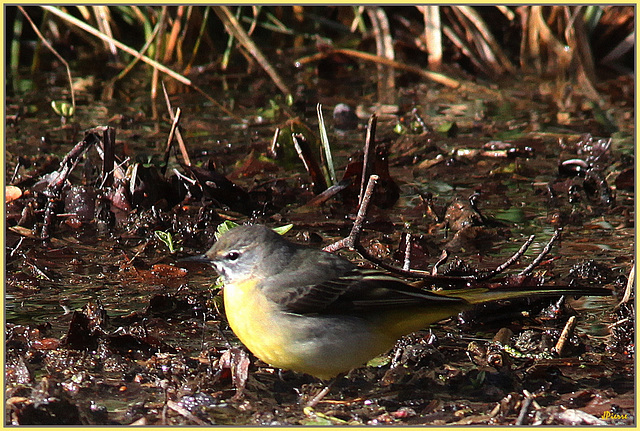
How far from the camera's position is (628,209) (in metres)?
7.34

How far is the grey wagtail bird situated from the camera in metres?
4.73

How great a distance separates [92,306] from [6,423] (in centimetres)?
117

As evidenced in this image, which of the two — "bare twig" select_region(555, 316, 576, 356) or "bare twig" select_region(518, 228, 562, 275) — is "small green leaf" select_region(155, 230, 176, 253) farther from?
"bare twig" select_region(555, 316, 576, 356)

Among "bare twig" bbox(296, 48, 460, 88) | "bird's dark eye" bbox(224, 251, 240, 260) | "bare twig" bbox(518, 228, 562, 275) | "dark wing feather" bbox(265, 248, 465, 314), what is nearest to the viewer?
"dark wing feather" bbox(265, 248, 465, 314)

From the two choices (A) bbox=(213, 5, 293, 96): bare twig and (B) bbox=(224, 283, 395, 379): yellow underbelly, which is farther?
(A) bbox=(213, 5, 293, 96): bare twig

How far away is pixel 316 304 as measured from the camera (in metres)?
4.88

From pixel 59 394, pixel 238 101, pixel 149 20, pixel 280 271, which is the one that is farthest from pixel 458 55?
pixel 59 394

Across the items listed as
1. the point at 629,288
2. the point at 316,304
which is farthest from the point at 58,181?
the point at 629,288

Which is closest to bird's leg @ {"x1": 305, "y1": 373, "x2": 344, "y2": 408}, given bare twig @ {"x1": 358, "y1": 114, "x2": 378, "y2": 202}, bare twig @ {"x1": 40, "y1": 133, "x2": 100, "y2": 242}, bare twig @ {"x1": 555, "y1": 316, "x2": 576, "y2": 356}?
bare twig @ {"x1": 555, "y1": 316, "x2": 576, "y2": 356}

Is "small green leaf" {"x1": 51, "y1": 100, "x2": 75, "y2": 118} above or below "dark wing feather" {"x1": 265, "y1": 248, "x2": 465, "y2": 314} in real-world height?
above

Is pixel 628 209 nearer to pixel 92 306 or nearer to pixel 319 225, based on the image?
pixel 319 225

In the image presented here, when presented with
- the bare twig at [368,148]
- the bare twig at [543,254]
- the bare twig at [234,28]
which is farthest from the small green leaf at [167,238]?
the bare twig at [234,28]

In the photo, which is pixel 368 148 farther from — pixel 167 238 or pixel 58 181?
pixel 58 181

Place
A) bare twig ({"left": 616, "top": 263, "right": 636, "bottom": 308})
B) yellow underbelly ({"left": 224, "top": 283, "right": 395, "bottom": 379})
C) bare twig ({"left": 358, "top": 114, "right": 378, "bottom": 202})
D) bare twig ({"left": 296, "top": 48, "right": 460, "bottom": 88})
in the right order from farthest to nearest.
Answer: bare twig ({"left": 296, "top": 48, "right": 460, "bottom": 88}), bare twig ({"left": 358, "top": 114, "right": 378, "bottom": 202}), bare twig ({"left": 616, "top": 263, "right": 636, "bottom": 308}), yellow underbelly ({"left": 224, "top": 283, "right": 395, "bottom": 379})
